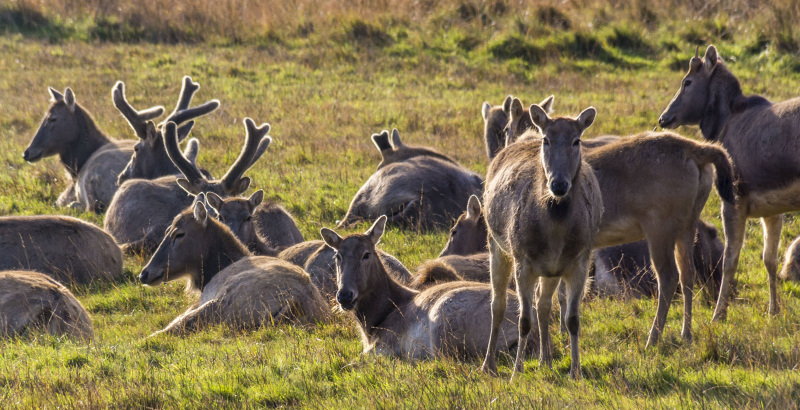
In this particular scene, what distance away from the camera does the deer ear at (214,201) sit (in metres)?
10.6

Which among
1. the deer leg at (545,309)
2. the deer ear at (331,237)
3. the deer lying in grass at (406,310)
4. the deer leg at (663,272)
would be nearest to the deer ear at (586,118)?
the deer leg at (545,309)

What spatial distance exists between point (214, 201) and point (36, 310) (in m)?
3.30

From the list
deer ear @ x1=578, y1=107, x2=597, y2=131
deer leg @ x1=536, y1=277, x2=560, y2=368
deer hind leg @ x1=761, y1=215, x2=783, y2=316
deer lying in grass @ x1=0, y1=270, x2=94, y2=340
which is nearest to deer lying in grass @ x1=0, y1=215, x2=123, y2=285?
deer lying in grass @ x1=0, y1=270, x2=94, y2=340

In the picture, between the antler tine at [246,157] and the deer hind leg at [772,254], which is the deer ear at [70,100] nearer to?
the antler tine at [246,157]

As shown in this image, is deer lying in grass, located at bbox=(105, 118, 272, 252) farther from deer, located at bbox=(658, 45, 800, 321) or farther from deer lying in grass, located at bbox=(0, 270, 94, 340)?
deer, located at bbox=(658, 45, 800, 321)

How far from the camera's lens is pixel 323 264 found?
30.6 feet

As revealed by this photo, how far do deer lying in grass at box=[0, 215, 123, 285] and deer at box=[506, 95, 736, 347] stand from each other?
4951mm

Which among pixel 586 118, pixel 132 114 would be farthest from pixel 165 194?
pixel 586 118

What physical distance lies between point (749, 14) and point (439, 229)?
14.1 metres

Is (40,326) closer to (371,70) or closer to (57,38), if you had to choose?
(371,70)

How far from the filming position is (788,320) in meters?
7.47

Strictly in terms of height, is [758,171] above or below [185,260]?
above

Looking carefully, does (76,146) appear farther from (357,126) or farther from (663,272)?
(663,272)

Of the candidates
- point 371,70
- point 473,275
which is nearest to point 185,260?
point 473,275
